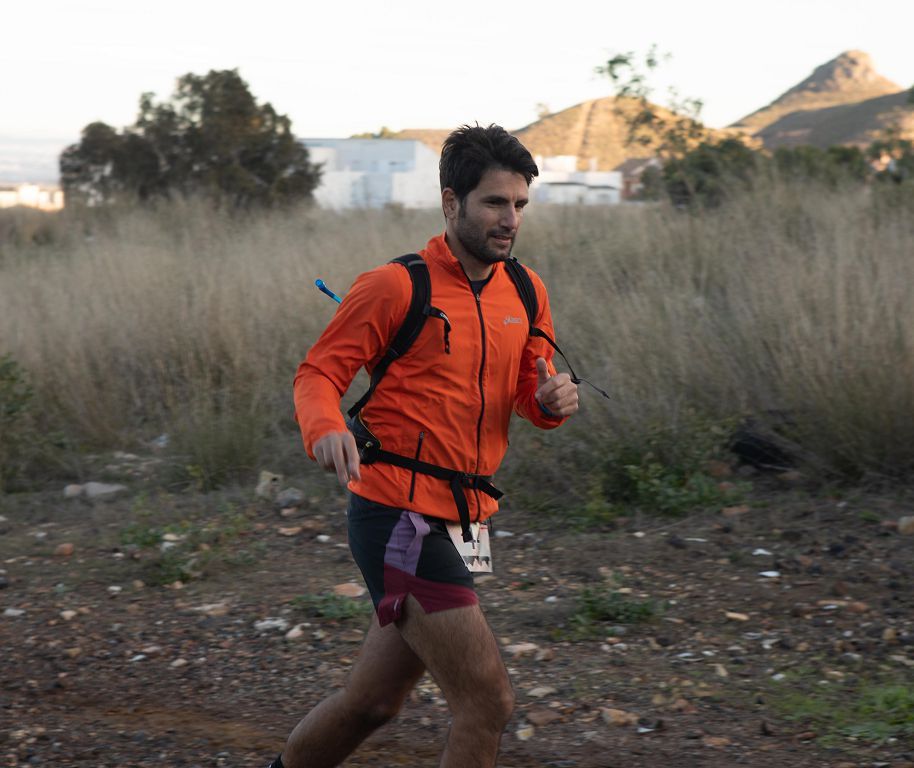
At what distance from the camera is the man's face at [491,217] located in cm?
285

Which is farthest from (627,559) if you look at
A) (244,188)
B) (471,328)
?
(244,188)

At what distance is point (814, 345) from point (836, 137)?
63112 millimetres

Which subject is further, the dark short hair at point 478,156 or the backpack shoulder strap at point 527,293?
the backpack shoulder strap at point 527,293

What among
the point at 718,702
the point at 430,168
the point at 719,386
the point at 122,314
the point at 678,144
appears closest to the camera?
the point at 718,702

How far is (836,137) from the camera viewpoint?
65062 millimetres

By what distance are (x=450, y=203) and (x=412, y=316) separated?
34cm

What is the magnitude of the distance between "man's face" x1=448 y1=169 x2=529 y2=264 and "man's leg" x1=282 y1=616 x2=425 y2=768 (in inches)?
37.4

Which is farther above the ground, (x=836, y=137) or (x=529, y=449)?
(x=836, y=137)

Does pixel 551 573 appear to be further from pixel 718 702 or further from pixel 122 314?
pixel 122 314

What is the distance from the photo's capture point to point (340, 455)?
8.23 ft

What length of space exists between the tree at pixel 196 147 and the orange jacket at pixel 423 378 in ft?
52.8

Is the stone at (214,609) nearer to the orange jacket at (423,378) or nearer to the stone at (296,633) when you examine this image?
the stone at (296,633)

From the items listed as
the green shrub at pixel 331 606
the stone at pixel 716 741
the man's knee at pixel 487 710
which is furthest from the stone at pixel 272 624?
the man's knee at pixel 487 710

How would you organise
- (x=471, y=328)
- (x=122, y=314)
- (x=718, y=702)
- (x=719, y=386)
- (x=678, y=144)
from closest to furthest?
1. (x=471, y=328)
2. (x=718, y=702)
3. (x=719, y=386)
4. (x=122, y=314)
5. (x=678, y=144)
